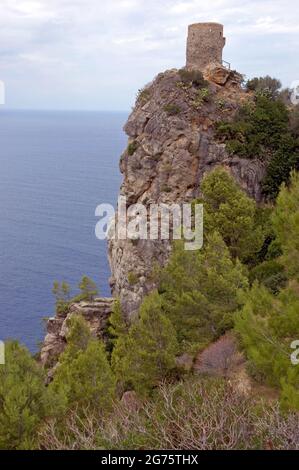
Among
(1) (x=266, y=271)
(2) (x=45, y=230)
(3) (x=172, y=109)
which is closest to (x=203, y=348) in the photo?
(1) (x=266, y=271)

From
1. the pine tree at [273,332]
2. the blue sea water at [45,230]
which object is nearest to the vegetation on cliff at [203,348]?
the pine tree at [273,332]

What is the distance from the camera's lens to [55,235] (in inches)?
2980

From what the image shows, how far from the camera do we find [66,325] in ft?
105

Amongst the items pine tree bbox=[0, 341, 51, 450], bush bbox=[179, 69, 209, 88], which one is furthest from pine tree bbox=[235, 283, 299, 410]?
bush bbox=[179, 69, 209, 88]

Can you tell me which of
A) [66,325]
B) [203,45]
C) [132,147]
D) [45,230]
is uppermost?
[203,45]

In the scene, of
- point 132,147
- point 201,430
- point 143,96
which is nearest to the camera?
point 201,430

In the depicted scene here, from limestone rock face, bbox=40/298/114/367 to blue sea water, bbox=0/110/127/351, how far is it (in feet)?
50.2

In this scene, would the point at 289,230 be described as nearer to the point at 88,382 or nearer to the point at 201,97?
the point at 88,382

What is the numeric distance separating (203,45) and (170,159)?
877 cm

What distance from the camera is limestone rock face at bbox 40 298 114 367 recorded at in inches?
1287

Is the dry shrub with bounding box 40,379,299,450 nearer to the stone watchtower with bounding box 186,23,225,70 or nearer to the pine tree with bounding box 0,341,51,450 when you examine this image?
the pine tree with bounding box 0,341,51,450

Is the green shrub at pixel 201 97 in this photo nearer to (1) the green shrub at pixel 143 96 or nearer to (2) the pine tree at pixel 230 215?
(1) the green shrub at pixel 143 96

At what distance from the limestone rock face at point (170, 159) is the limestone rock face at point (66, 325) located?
6.70 feet

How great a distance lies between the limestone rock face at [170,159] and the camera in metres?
30.6
